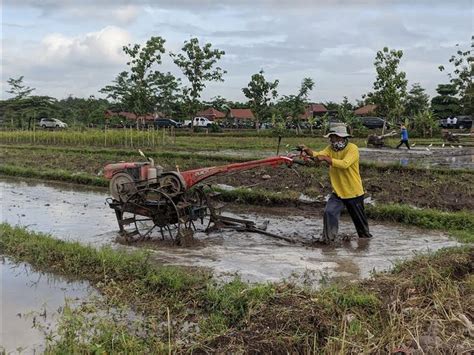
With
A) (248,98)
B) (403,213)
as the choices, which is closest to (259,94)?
(248,98)

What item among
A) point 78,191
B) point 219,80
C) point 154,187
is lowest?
point 78,191

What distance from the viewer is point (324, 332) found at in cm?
395

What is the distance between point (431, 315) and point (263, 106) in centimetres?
3995

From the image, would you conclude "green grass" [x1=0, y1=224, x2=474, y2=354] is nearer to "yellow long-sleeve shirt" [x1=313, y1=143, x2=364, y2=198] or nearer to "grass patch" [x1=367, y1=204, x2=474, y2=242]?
"yellow long-sleeve shirt" [x1=313, y1=143, x2=364, y2=198]

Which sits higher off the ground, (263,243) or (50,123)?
(50,123)

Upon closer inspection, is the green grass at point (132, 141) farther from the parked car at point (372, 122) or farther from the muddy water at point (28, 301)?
the muddy water at point (28, 301)

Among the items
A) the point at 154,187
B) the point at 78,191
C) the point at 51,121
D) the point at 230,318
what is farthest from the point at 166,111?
the point at 230,318

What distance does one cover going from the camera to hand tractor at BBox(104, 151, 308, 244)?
721 centimetres

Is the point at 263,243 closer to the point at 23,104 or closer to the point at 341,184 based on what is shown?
the point at 341,184

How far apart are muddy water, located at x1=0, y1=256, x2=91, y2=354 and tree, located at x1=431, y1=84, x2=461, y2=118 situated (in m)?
44.3

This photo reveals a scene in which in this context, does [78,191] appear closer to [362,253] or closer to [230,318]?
[362,253]

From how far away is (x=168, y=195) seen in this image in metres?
7.23

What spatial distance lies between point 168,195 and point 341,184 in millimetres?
2413

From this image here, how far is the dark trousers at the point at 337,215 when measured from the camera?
7090mm
